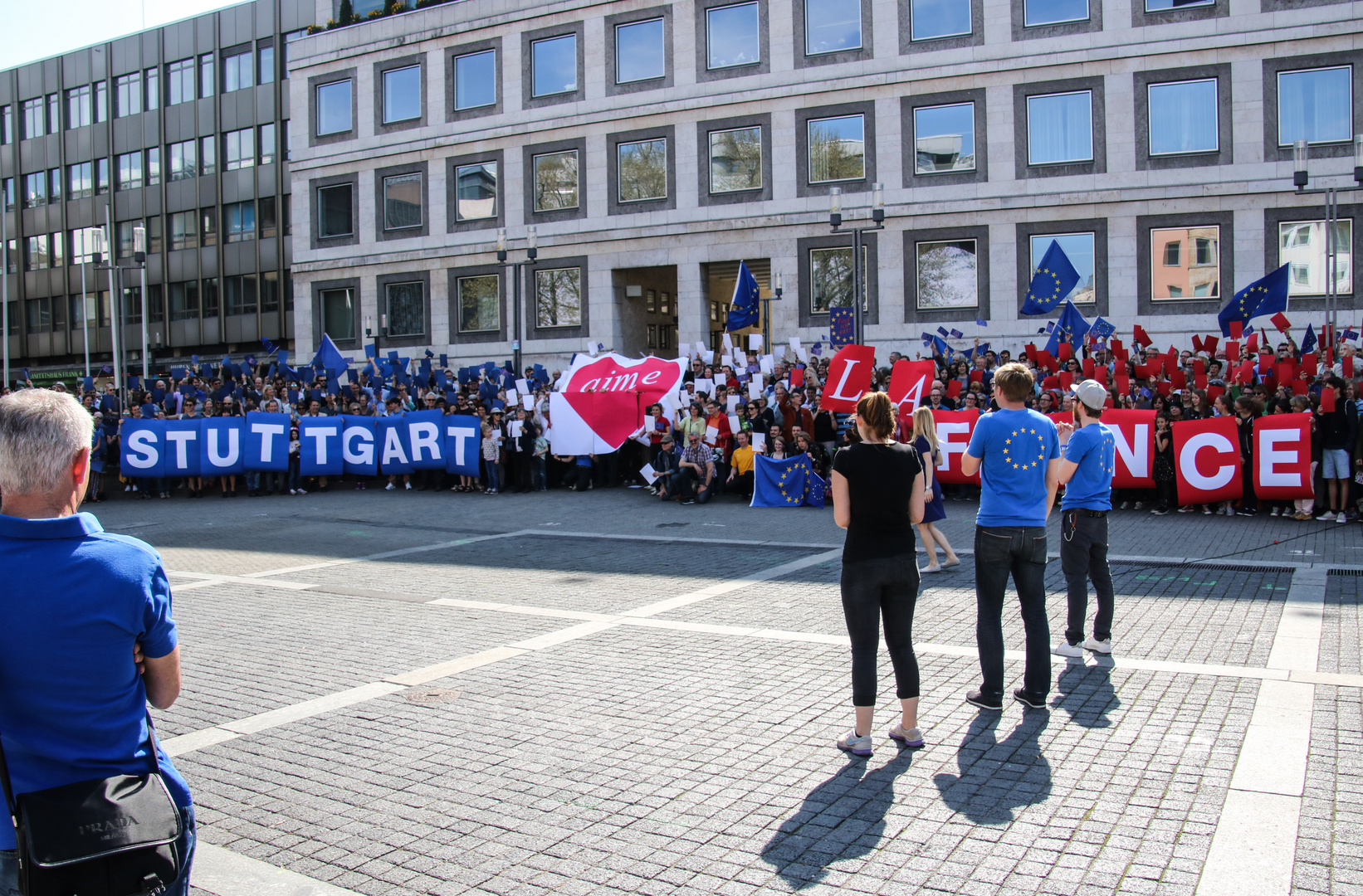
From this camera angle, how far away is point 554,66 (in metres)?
34.3

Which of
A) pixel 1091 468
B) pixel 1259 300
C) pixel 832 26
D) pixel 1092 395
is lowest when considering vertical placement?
pixel 1091 468

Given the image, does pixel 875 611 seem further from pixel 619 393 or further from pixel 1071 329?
pixel 1071 329

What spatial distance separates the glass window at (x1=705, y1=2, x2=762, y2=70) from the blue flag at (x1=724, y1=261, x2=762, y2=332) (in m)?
11.8

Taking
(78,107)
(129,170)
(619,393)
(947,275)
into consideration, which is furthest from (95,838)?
(78,107)

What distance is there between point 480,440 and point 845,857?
1739cm

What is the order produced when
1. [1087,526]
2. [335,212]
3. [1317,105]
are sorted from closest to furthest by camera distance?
[1087,526] → [1317,105] → [335,212]

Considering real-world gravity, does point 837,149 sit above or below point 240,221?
below

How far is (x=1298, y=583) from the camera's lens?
10.0m

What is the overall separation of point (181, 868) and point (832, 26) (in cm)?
3127

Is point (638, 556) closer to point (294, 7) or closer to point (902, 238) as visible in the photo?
point (902, 238)

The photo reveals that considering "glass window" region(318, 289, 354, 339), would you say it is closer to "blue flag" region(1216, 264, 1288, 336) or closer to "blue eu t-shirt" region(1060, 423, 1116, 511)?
"blue flag" region(1216, 264, 1288, 336)

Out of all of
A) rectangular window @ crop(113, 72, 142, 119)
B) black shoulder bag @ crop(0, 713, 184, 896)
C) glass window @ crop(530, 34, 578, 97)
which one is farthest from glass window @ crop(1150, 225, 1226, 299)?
rectangular window @ crop(113, 72, 142, 119)

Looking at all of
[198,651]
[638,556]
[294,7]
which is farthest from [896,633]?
[294,7]

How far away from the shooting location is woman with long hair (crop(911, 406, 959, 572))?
985cm
